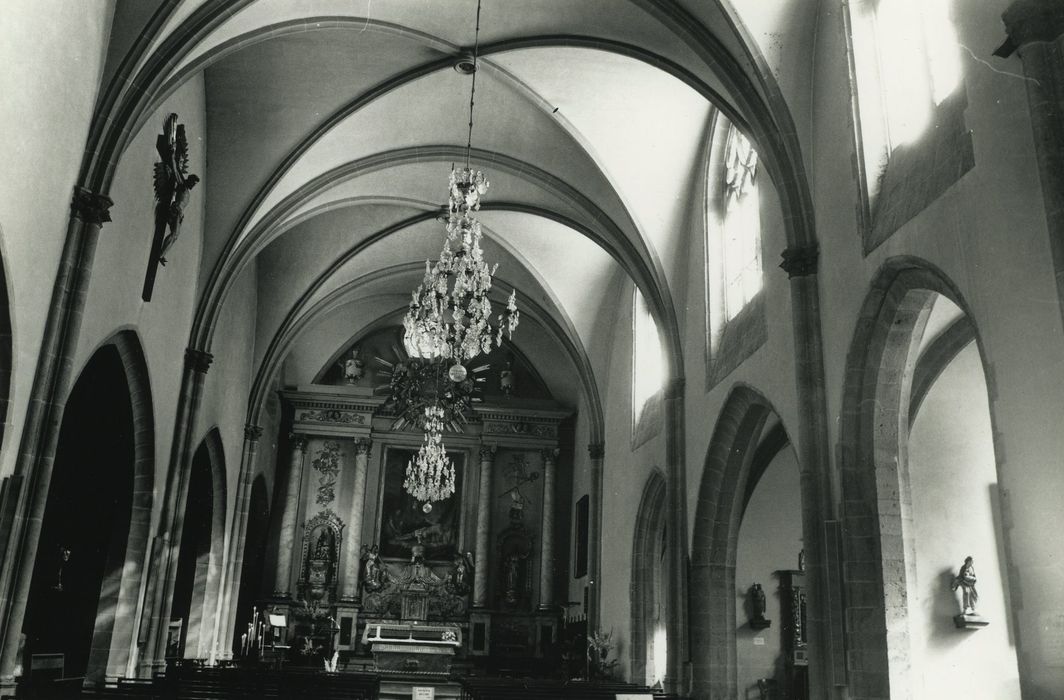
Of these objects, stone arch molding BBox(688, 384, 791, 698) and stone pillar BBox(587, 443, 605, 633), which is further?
stone pillar BBox(587, 443, 605, 633)

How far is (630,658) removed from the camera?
17.1m

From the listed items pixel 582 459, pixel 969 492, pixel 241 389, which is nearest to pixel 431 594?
pixel 582 459

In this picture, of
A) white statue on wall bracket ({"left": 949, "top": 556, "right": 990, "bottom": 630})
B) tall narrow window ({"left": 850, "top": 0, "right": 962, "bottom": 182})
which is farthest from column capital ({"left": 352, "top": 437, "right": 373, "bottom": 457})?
tall narrow window ({"left": 850, "top": 0, "right": 962, "bottom": 182})

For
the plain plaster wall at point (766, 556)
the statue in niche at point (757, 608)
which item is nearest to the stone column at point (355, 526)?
the plain plaster wall at point (766, 556)

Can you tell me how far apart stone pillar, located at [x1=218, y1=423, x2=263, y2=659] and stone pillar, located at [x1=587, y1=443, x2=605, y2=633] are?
727 centimetres

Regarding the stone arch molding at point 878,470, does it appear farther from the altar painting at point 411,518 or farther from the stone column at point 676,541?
the altar painting at point 411,518

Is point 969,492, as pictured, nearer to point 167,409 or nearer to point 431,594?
point 167,409

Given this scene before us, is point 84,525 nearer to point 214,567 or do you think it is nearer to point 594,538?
point 214,567

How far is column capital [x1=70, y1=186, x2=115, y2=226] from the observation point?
31.2 ft

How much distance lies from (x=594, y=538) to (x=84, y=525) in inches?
426

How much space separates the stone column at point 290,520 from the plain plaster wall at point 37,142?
1533 cm

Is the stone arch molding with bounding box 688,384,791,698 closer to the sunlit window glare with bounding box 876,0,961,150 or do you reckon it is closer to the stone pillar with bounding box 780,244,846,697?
the stone pillar with bounding box 780,244,846,697

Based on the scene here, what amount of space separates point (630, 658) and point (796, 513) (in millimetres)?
4248

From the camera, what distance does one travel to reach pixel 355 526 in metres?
24.1
